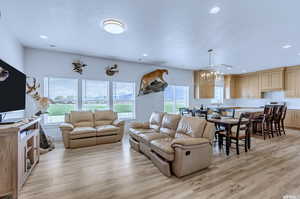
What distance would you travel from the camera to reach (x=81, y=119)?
4.44 meters

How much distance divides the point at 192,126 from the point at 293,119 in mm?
6344

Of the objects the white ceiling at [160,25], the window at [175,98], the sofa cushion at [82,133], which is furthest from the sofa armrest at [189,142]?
the window at [175,98]

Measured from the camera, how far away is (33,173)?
8.39 feet

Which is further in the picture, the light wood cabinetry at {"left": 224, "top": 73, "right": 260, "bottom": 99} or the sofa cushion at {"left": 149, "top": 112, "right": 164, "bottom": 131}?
the light wood cabinetry at {"left": 224, "top": 73, "right": 260, "bottom": 99}

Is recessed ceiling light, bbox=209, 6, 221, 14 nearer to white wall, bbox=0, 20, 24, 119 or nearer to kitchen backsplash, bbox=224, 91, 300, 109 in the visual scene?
white wall, bbox=0, 20, 24, 119

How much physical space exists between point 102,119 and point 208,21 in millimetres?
3975

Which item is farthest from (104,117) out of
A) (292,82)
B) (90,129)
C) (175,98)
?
(292,82)

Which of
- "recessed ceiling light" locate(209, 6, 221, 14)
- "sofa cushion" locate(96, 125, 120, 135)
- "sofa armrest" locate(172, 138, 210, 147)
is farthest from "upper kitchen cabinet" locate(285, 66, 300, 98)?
"sofa cushion" locate(96, 125, 120, 135)

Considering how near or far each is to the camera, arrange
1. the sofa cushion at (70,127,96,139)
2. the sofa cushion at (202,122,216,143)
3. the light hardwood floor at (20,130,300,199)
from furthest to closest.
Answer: the sofa cushion at (70,127,96,139) → the sofa cushion at (202,122,216,143) → the light hardwood floor at (20,130,300,199)

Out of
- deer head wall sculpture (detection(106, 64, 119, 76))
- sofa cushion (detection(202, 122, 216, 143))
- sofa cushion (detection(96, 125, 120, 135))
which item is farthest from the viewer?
deer head wall sculpture (detection(106, 64, 119, 76))

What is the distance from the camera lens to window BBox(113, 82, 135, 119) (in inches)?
220

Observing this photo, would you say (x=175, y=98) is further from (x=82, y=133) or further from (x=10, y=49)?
(x=10, y=49)

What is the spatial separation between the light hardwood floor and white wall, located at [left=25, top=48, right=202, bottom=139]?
257 centimetres

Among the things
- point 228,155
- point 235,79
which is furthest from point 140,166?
point 235,79
